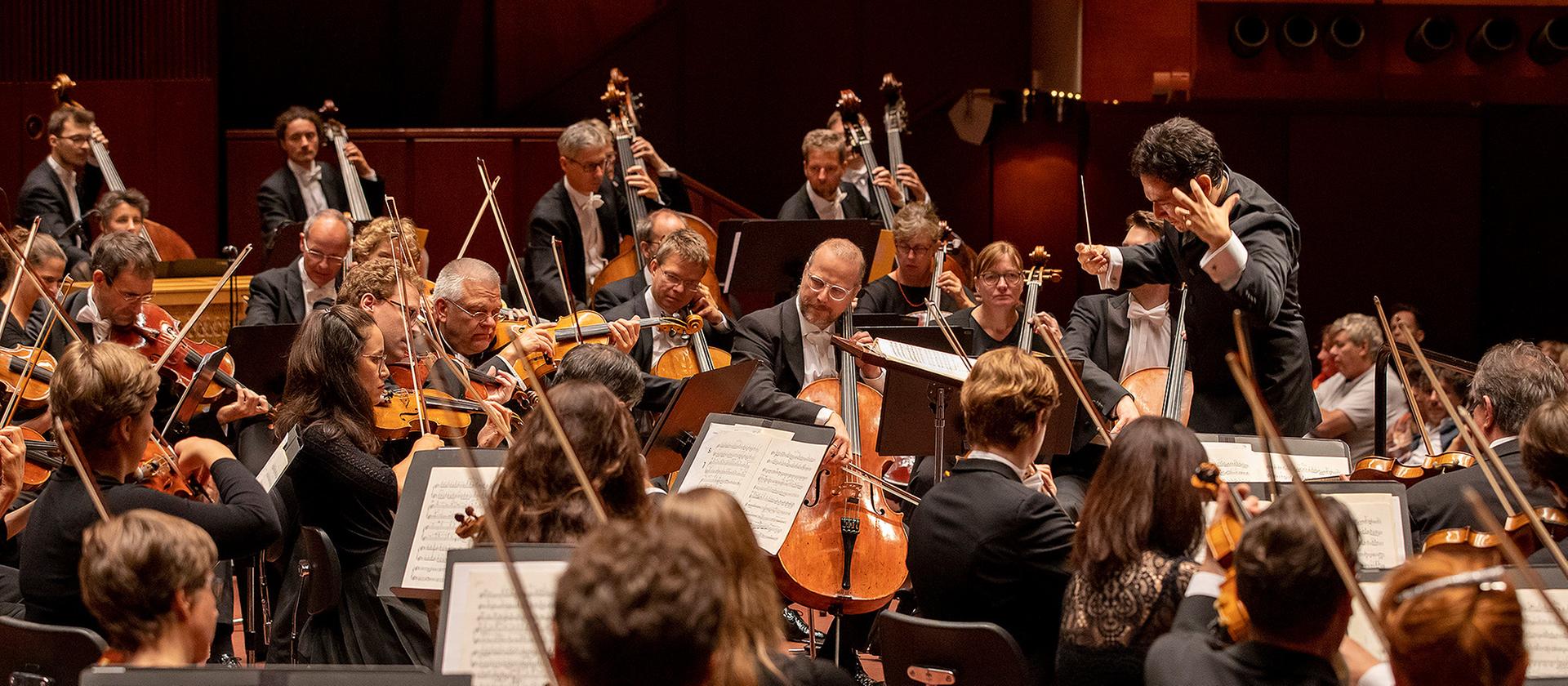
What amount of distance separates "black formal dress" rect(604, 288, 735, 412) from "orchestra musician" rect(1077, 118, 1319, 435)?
1.27m

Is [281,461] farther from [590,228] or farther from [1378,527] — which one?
[590,228]

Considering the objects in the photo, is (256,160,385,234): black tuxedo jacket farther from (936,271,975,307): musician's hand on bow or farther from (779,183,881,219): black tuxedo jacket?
(936,271,975,307): musician's hand on bow

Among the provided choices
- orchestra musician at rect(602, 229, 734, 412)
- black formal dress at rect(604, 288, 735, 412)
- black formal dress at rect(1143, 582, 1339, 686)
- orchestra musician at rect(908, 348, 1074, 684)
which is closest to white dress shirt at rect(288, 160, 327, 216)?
black formal dress at rect(604, 288, 735, 412)

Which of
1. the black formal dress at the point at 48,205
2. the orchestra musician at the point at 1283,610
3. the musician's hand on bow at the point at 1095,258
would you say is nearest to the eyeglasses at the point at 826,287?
the musician's hand on bow at the point at 1095,258

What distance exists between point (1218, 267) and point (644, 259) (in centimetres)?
280

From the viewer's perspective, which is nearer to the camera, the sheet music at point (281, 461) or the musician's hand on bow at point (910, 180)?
the sheet music at point (281, 461)

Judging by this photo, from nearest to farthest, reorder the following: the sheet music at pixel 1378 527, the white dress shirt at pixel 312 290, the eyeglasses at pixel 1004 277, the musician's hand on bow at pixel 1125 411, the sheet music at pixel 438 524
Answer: the sheet music at pixel 438 524 → the sheet music at pixel 1378 527 → the musician's hand on bow at pixel 1125 411 → the eyeglasses at pixel 1004 277 → the white dress shirt at pixel 312 290

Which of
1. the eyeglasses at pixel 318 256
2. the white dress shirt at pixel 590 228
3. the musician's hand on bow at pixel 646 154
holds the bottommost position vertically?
the eyeglasses at pixel 318 256

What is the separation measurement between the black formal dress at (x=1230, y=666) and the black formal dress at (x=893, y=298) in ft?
12.7

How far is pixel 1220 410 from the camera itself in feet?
13.4

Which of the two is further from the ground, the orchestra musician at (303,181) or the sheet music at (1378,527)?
the orchestra musician at (303,181)

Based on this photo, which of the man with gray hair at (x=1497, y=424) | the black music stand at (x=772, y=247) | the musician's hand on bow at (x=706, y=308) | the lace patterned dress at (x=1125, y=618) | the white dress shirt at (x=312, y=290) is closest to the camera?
the lace patterned dress at (x=1125, y=618)

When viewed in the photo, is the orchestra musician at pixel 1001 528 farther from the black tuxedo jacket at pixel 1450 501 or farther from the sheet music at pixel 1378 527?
the black tuxedo jacket at pixel 1450 501

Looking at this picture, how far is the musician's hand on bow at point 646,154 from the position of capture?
263 inches
